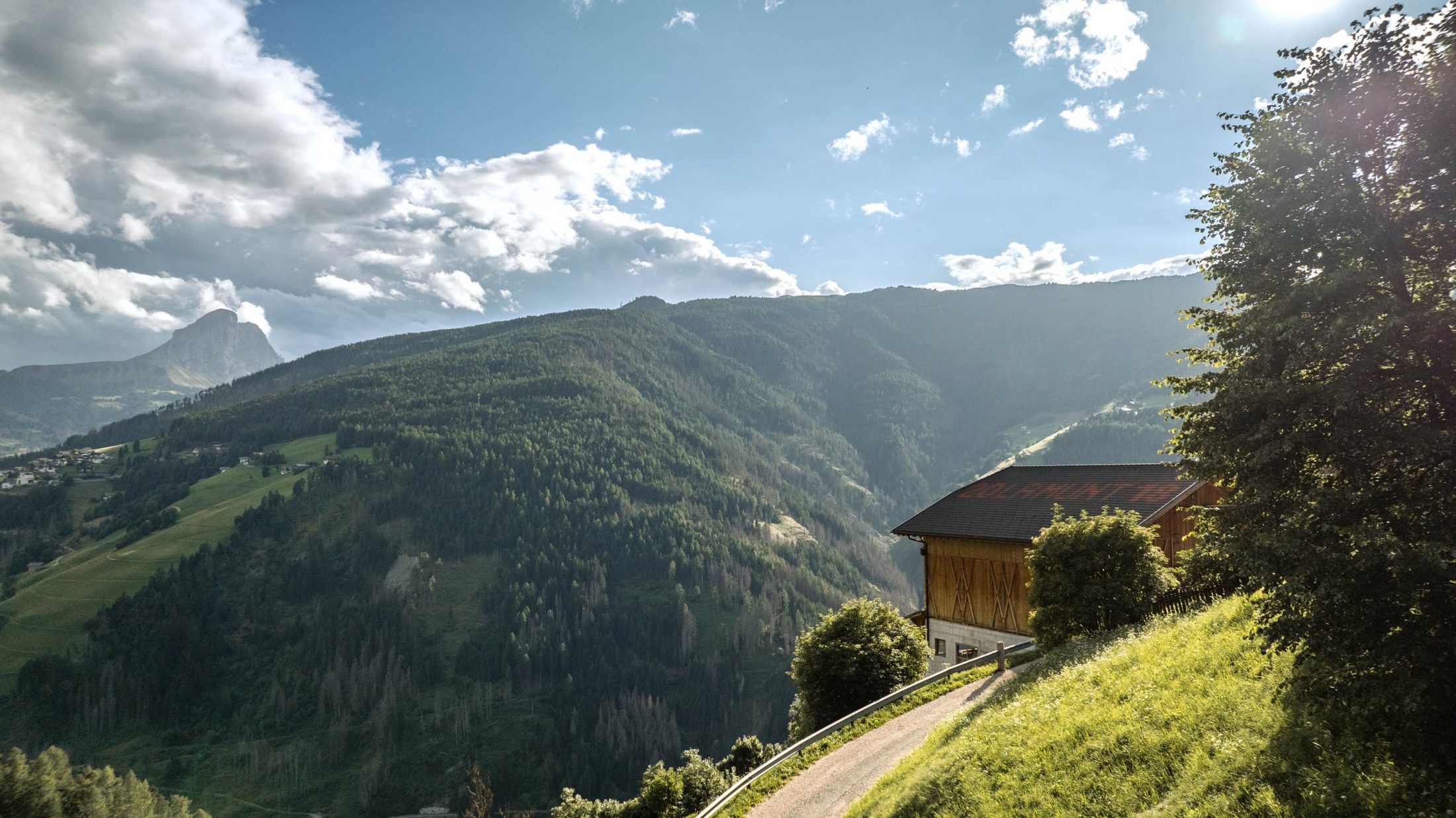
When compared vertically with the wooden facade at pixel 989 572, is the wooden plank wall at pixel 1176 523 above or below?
above

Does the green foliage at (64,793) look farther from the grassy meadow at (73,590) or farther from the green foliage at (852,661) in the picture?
the grassy meadow at (73,590)

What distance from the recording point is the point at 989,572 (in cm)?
3522

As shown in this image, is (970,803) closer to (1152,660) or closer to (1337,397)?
(1152,660)

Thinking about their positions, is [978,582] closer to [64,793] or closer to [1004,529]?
[1004,529]

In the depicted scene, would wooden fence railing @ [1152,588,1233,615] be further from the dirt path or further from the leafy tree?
the leafy tree

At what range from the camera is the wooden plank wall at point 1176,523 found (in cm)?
3219

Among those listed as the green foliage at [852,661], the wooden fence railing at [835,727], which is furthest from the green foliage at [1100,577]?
the green foliage at [852,661]

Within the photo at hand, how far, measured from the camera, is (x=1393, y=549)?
9516mm

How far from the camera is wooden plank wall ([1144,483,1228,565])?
32.2m

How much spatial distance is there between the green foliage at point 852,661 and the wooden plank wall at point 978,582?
442 centimetres

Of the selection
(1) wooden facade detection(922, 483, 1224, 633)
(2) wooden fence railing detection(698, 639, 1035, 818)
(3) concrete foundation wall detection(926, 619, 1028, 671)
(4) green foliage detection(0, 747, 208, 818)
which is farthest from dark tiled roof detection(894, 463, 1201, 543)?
(4) green foliage detection(0, 747, 208, 818)

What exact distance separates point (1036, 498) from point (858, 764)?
20.9 meters

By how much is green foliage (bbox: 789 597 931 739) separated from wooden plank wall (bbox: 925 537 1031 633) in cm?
442

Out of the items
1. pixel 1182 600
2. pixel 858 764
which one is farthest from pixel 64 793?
pixel 1182 600
